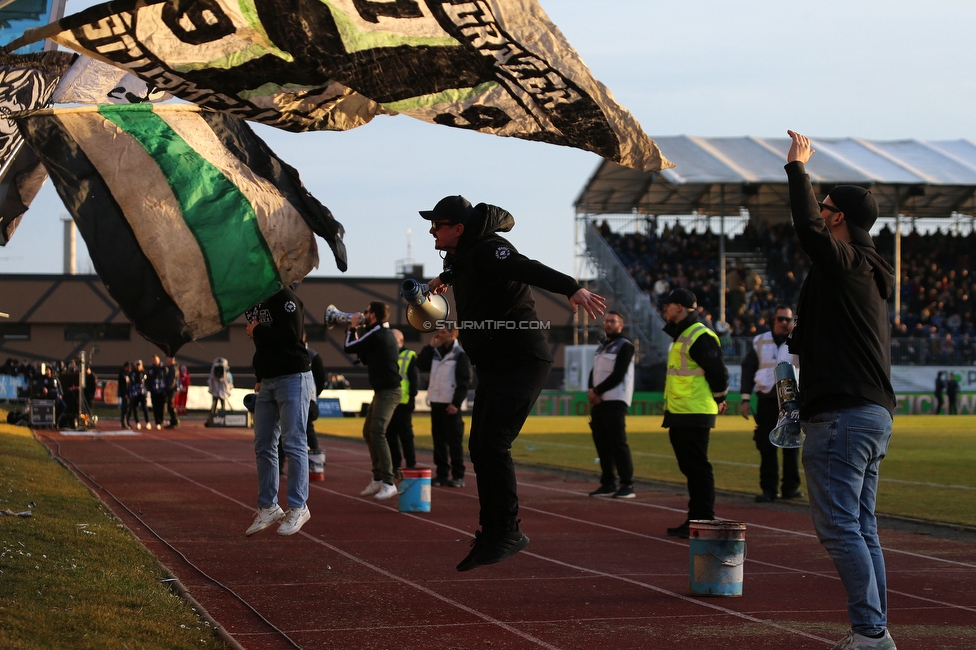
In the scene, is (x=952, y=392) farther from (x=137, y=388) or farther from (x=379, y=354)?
(x=379, y=354)

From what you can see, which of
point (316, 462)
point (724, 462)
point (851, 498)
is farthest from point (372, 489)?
point (851, 498)

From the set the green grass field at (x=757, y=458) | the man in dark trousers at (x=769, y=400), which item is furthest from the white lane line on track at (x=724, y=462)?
the man in dark trousers at (x=769, y=400)

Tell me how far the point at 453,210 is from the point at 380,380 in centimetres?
615

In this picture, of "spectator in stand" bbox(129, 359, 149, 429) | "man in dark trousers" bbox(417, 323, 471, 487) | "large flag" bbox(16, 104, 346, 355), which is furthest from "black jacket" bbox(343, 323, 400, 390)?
"spectator in stand" bbox(129, 359, 149, 429)

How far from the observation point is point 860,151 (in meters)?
47.7

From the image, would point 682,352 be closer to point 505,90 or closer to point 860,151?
point 505,90

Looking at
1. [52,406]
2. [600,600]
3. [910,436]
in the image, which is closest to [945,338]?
[910,436]

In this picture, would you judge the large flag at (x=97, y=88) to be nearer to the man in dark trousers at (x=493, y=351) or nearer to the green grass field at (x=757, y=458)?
the man in dark trousers at (x=493, y=351)

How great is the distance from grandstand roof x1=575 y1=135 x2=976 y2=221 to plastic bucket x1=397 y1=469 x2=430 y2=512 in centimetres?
3200

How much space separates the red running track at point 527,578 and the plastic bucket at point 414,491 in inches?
7.0

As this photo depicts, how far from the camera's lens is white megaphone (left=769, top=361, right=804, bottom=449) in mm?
5301

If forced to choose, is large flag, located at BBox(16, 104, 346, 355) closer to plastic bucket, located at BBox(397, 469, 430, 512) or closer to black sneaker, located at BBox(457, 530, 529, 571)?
black sneaker, located at BBox(457, 530, 529, 571)

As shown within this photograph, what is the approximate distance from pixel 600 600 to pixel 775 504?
6244 millimetres

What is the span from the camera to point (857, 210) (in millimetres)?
5102
